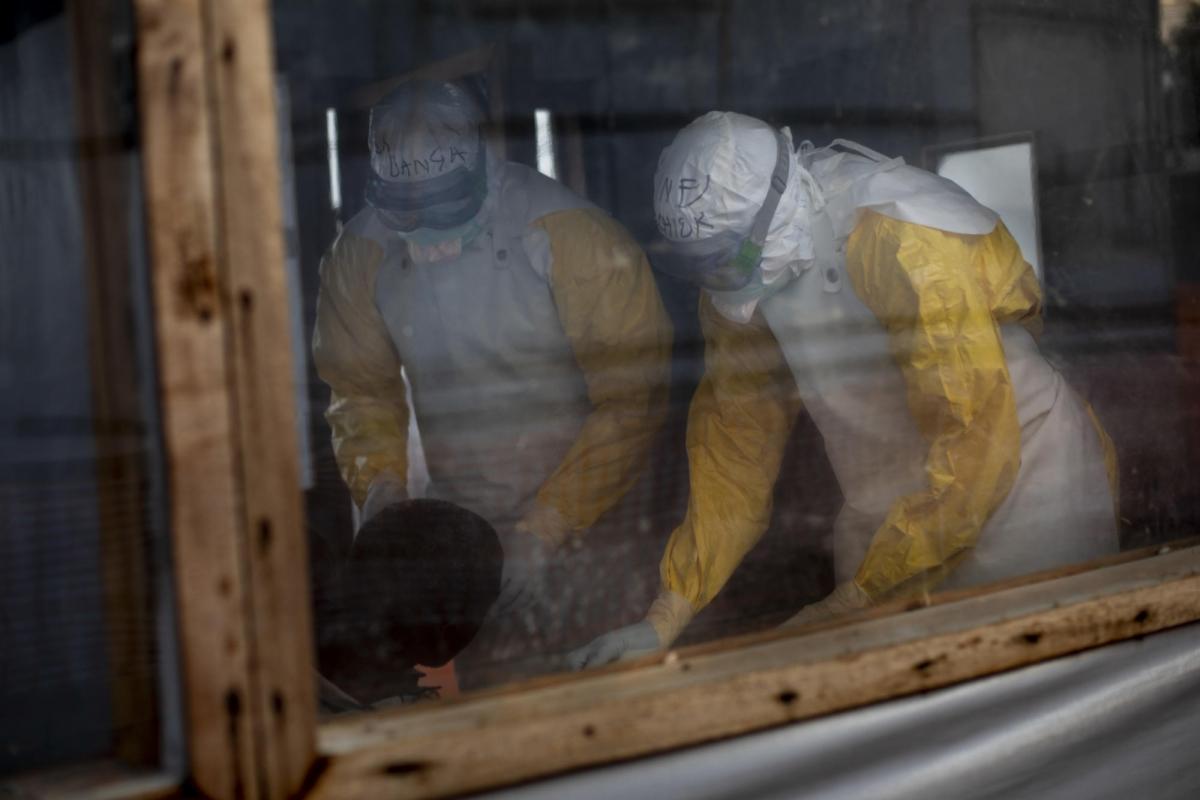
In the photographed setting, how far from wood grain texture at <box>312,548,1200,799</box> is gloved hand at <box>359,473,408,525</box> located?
0.60 m

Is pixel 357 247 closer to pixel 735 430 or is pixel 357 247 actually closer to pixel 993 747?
pixel 735 430

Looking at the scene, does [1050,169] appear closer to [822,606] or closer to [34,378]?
[822,606]

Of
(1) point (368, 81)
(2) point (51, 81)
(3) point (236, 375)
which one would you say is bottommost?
(3) point (236, 375)

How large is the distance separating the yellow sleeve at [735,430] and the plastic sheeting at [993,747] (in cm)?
49

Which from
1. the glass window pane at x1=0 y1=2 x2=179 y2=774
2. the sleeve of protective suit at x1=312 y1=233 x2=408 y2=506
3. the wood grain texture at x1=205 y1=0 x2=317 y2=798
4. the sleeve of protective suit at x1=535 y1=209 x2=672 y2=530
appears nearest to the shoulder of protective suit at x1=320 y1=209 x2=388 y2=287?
the sleeve of protective suit at x1=312 y1=233 x2=408 y2=506

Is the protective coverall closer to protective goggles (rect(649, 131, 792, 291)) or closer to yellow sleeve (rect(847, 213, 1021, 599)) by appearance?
protective goggles (rect(649, 131, 792, 291))

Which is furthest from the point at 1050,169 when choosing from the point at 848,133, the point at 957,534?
the point at 957,534

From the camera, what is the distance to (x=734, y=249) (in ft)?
5.42

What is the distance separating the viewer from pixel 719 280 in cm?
169

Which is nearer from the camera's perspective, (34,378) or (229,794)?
(229,794)

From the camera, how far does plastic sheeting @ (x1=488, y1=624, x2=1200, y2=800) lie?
40.5 inches

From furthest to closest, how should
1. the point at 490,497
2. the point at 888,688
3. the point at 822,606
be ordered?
the point at 490,497, the point at 822,606, the point at 888,688

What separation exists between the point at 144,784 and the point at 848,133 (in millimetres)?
1614

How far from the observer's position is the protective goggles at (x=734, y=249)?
1647 mm
